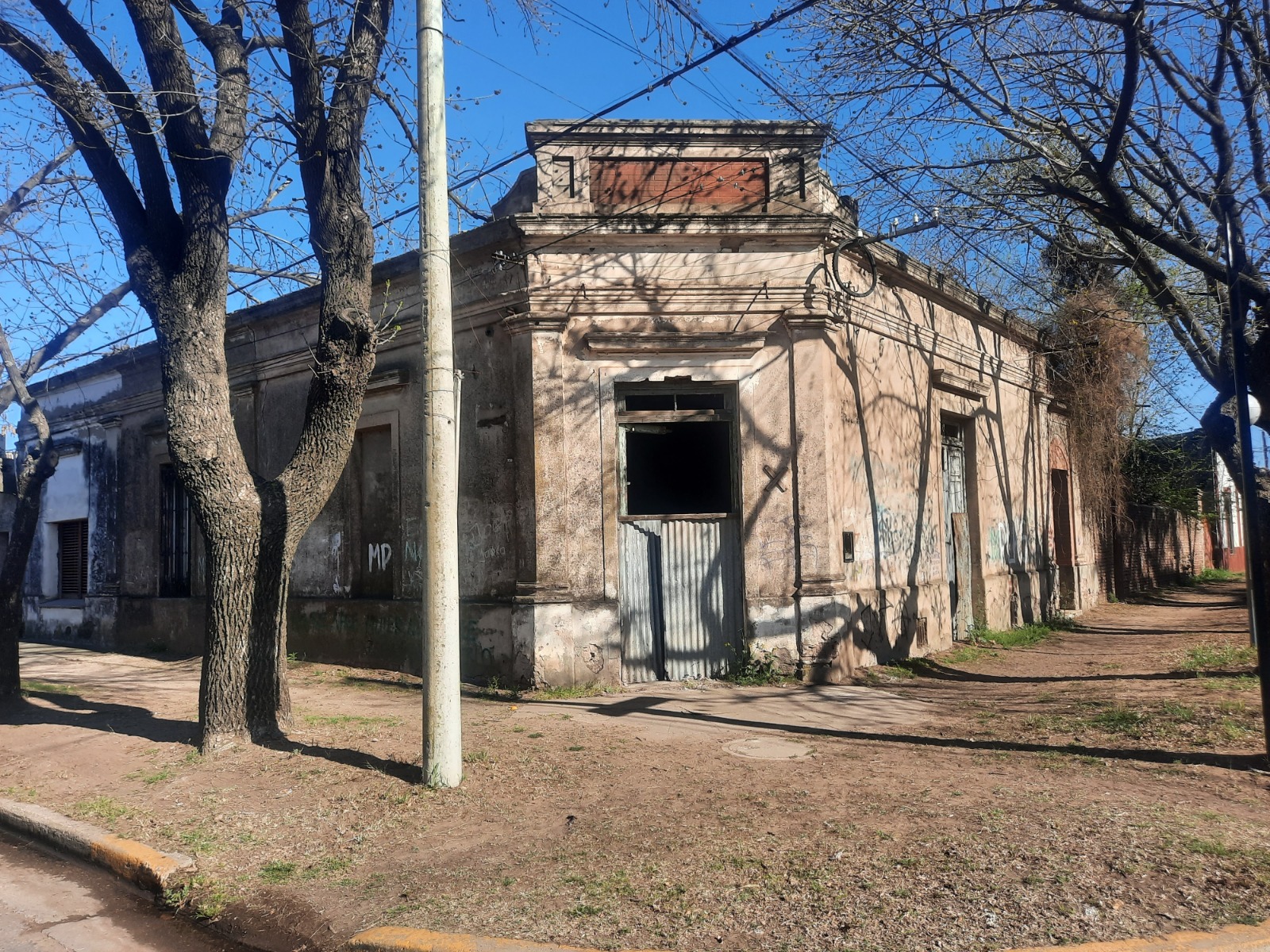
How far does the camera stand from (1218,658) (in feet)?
36.4

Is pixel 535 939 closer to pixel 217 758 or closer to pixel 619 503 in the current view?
pixel 217 758

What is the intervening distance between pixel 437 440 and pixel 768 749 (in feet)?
11.4

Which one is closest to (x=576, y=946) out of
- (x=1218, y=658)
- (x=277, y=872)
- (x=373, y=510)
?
(x=277, y=872)

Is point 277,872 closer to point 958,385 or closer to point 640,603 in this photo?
point 640,603

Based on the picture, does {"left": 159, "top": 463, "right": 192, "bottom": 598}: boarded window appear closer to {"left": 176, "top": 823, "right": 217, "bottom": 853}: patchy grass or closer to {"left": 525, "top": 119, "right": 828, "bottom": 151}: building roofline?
{"left": 525, "top": 119, "right": 828, "bottom": 151}: building roofline

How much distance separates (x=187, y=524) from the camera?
50.0 ft

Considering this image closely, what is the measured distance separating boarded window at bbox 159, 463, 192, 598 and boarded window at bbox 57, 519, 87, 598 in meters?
2.98

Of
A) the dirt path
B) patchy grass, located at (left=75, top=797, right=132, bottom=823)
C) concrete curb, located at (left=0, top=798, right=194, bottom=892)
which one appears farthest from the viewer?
patchy grass, located at (left=75, top=797, right=132, bottom=823)

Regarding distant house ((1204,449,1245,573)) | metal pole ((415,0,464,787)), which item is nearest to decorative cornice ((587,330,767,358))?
metal pole ((415,0,464,787))

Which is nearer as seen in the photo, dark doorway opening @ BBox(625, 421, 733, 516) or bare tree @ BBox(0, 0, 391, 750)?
bare tree @ BBox(0, 0, 391, 750)

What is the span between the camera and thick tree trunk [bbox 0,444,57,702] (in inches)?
362

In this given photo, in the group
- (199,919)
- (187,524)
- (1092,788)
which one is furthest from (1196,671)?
(187,524)

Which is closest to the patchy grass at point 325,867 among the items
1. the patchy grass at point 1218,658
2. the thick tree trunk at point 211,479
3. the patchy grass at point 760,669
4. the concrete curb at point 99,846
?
the concrete curb at point 99,846

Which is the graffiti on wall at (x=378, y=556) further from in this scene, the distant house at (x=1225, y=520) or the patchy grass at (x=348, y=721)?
the distant house at (x=1225, y=520)
